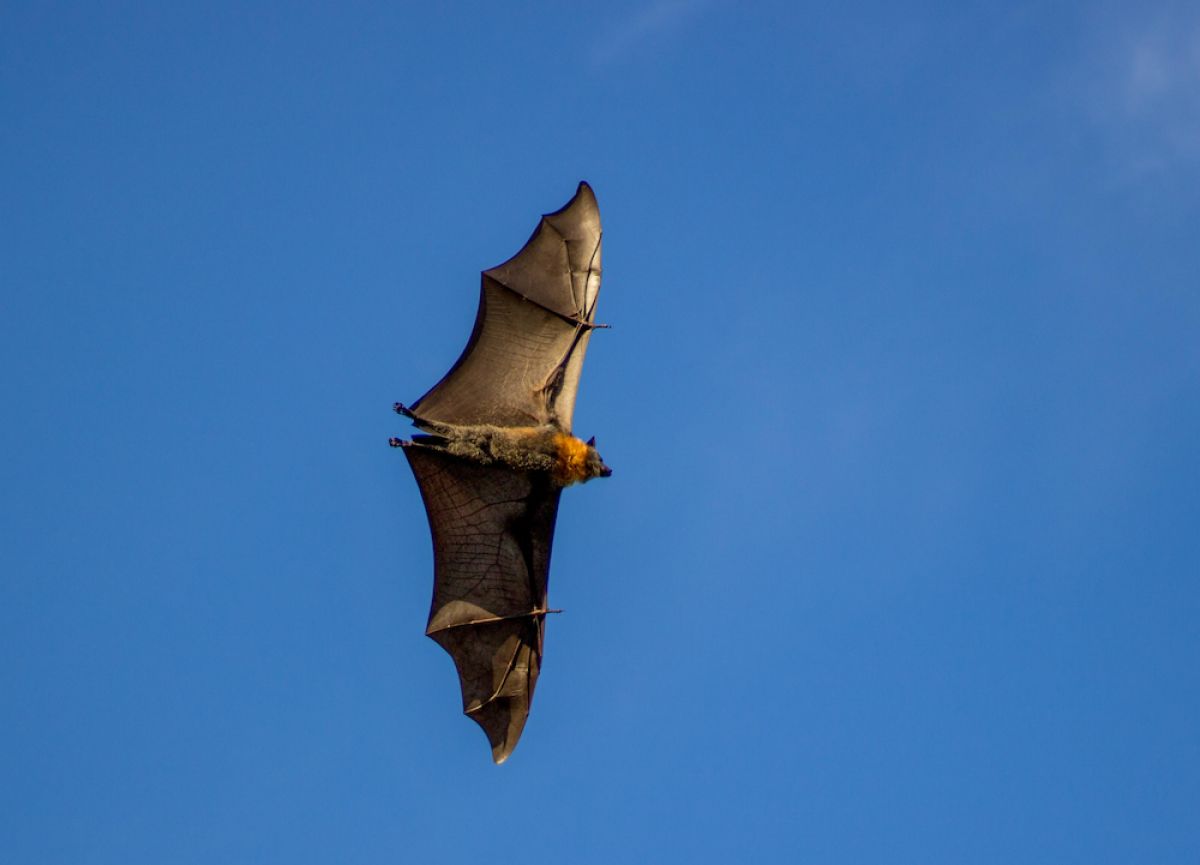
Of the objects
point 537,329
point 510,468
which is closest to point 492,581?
point 510,468

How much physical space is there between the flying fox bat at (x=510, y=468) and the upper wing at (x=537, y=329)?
0.06ft

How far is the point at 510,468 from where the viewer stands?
23.9 m

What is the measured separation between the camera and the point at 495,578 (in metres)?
24.7

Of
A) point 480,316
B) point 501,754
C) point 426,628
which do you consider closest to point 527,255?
point 480,316

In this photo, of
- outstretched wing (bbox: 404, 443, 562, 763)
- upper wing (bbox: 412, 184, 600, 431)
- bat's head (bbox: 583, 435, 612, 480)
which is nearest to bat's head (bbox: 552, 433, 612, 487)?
bat's head (bbox: 583, 435, 612, 480)

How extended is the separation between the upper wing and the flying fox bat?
18 mm

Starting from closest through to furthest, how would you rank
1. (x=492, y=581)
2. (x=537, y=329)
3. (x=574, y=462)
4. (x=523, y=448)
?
(x=523, y=448), (x=574, y=462), (x=537, y=329), (x=492, y=581)

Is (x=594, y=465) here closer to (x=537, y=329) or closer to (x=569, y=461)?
(x=569, y=461)

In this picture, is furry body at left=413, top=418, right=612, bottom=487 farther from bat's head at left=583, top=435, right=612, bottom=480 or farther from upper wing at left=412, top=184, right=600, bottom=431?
upper wing at left=412, top=184, right=600, bottom=431

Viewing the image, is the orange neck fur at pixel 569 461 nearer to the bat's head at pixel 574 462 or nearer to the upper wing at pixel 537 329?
the bat's head at pixel 574 462

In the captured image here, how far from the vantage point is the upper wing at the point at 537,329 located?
24.3 m

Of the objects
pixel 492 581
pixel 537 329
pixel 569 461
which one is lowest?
pixel 492 581

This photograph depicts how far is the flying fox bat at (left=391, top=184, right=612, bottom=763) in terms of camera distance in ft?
78.9

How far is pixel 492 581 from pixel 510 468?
2285mm
